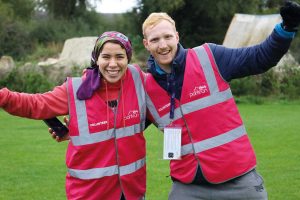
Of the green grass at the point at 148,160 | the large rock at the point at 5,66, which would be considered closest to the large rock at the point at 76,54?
the large rock at the point at 5,66

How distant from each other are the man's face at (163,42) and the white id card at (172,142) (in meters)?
0.45

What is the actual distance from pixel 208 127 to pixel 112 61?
0.79 m

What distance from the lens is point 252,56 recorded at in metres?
3.95

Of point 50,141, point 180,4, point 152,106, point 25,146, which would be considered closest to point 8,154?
point 25,146

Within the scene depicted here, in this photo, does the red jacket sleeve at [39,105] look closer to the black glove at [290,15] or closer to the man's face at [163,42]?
the man's face at [163,42]

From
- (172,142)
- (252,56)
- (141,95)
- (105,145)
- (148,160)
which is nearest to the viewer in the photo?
(252,56)

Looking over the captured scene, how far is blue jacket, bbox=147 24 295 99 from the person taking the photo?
151 inches

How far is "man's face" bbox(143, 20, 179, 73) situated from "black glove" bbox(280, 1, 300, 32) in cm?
75

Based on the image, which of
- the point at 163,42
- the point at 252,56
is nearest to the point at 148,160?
the point at 163,42

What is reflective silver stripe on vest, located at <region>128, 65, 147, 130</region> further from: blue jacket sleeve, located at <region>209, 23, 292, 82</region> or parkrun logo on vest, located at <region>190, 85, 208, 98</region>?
blue jacket sleeve, located at <region>209, 23, 292, 82</region>

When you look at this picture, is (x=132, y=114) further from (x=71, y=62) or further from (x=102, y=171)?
(x=71, y=62)

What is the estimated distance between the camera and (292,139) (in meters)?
12.4

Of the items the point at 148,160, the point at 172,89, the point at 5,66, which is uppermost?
the point at 172,89

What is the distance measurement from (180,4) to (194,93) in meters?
32.0
